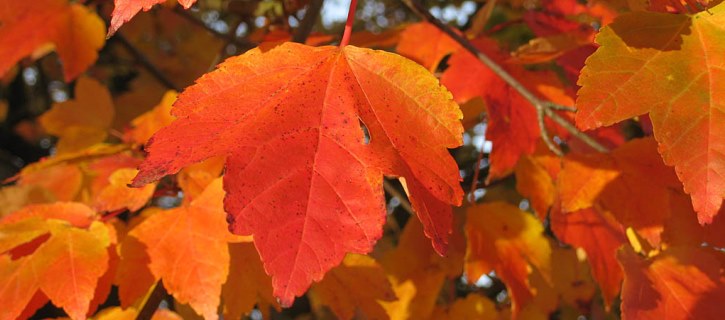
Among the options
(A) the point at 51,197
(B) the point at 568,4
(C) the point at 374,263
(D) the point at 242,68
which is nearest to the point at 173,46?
(A) the point at 51,197

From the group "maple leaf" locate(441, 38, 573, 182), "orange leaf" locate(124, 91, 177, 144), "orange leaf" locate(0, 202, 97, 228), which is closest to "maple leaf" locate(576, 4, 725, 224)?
"maple leaf" locate(441, 38, 573, 182)

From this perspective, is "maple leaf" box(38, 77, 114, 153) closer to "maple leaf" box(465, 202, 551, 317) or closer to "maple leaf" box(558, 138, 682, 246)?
"maple leaf" box(465, 202, 551, 317)

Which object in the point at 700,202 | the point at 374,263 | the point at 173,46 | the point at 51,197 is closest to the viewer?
the point at 700,202

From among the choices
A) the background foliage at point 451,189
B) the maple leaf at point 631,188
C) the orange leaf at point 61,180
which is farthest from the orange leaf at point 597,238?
the orange leaf at point 61,180

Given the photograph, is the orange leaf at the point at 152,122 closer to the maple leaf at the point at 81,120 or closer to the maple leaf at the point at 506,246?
the maple leaf at the point at 81,120

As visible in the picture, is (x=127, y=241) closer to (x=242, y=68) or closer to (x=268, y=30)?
(x=242, y=68)

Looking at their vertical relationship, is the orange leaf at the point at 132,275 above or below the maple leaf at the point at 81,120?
above
